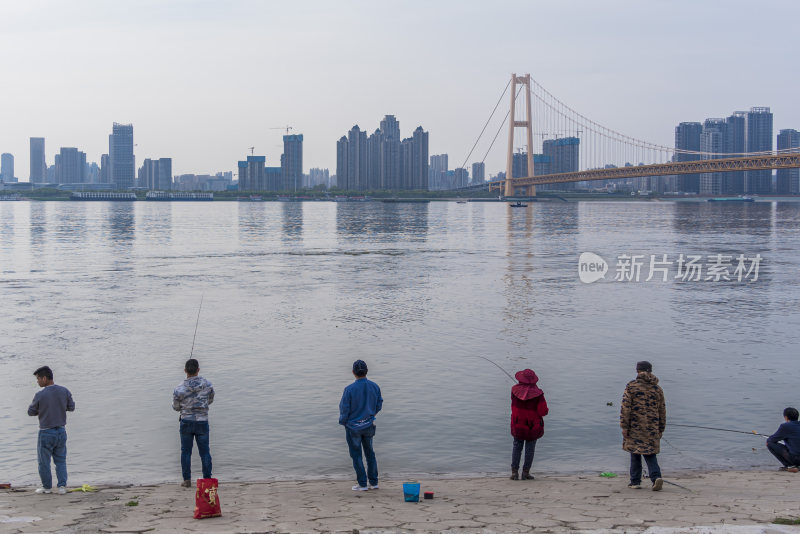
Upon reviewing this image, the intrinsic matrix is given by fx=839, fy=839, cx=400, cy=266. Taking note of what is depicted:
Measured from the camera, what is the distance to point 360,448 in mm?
9578

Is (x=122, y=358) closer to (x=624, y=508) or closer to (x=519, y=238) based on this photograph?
(x=624, y=508)

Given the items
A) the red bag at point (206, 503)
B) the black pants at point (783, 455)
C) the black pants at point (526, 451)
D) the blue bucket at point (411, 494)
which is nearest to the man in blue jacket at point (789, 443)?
the black pants at point (783, 455)

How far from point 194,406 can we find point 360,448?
1.94 meters

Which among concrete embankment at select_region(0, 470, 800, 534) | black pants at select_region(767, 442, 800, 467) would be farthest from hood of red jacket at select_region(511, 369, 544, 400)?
black pants at select_region(767, 442, 800, 467)

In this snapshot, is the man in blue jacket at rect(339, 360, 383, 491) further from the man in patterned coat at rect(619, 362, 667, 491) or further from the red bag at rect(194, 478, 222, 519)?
the man in patterned coat at rect(619, 362, 667, 491)

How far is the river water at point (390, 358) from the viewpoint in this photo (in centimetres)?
1229

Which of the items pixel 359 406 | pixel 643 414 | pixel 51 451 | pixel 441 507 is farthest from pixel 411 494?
pixel 51 451

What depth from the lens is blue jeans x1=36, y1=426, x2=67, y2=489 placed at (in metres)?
9.46

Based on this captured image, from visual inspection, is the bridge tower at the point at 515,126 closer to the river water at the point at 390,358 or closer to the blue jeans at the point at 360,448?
the river water at the point at 390,358

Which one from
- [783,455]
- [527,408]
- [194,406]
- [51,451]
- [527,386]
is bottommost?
[783,455]

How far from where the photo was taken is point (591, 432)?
522 inches

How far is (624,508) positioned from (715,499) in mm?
1170

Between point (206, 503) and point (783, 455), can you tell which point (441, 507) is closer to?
point (206, 503)

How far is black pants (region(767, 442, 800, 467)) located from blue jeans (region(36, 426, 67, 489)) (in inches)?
357
